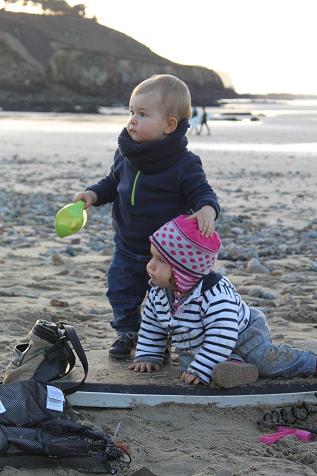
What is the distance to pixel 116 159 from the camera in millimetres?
4406

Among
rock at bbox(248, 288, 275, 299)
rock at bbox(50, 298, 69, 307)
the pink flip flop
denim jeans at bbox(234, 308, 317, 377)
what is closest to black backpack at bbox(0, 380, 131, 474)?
the pink flip flop

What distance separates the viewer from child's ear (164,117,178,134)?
159 inches

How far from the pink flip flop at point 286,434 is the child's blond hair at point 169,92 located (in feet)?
5.07

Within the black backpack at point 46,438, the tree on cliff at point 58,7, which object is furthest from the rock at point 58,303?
the tree on cliff at point 58,7

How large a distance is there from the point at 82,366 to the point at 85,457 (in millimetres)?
993

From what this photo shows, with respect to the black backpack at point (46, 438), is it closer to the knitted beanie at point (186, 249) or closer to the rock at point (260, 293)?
the knitted beanie at point (186, 249)

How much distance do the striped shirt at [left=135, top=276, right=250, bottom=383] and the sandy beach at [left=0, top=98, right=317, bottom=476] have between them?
19 cm

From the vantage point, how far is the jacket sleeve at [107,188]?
437 cm

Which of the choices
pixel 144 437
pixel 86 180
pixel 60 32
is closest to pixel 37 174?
pixel 86 180

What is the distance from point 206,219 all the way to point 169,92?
2.20ft

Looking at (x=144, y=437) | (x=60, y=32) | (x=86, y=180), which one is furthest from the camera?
(x=60, y=32)

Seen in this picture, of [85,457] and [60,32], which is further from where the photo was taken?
[60,32]

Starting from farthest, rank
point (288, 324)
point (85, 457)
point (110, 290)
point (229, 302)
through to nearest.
Result: 1. point (288, 324)
2. point (110, 290)
3. point (229, 302)
4. point (85, 457)

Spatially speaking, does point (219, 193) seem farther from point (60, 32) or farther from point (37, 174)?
point (60, 32)
